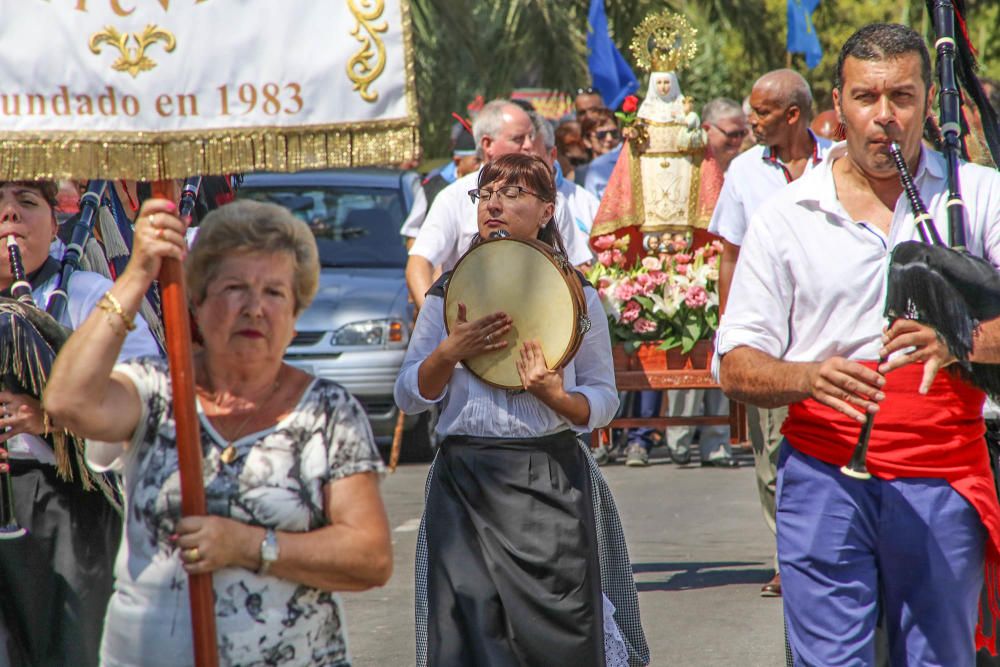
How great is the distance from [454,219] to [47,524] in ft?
9.30

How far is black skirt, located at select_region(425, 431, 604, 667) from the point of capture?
4.85m

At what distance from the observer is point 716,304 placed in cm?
805

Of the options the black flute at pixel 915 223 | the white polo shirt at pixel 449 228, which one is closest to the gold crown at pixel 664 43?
the white polo shirt at pixel 449 228

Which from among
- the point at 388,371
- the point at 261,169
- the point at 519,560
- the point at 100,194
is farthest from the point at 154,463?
the point at 388,371

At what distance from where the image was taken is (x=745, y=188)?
24.2 ft

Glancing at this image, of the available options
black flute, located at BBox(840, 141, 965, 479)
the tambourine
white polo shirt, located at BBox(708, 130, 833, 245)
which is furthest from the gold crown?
black flute, located at BBox(840, 141, 965, 479)

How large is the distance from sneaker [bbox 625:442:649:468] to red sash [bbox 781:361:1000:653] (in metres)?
8.11

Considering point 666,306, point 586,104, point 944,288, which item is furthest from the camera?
point 586,104

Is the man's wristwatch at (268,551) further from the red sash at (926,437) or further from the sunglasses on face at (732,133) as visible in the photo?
the sunglasses on face at (732,133)

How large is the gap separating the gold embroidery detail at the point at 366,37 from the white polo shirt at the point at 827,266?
4.10ft

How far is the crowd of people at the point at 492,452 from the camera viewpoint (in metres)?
3.33

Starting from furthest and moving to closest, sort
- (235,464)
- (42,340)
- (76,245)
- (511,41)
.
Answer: (511,41) → (76,245) → (42,340) → (235,464)

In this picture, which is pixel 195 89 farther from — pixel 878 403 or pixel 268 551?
pixel 878 403

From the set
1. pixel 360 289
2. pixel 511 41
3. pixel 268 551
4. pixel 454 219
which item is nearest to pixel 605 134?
pixel 360 289
